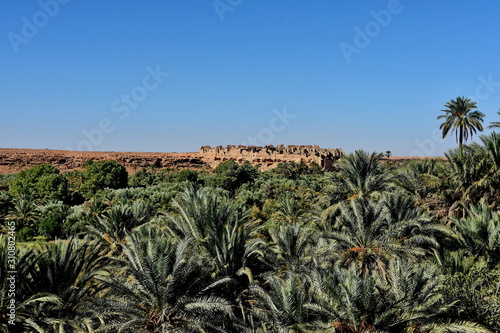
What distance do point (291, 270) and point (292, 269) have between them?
203 mm

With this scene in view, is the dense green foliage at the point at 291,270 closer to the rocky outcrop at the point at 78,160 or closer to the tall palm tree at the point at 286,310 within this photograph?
the tall palm tree at the point at 286,310

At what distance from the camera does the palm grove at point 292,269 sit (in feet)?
28.4

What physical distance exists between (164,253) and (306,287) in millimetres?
4270

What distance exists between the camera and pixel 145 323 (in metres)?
9.12

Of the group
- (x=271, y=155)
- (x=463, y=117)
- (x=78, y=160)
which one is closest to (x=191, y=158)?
(x=271, y=155)

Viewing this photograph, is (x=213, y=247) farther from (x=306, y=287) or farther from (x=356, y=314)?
(x=356, y=314)

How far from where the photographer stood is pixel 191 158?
8775 cm

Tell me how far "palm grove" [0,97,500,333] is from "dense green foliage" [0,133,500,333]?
0.04 m

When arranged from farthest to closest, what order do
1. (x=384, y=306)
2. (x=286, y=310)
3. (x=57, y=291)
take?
(x=57, y=291)
(x=286, y=310)
(x=384, y=306)

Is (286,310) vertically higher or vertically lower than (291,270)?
lower

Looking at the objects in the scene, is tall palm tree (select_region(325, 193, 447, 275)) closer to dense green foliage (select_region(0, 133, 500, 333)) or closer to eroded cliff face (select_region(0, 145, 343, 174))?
dense green foliage (select_region(0, 133, 500, 333))

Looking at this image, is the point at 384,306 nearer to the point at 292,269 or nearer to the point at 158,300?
the point at 292,269

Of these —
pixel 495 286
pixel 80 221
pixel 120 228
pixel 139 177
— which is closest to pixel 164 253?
pixel 120 228

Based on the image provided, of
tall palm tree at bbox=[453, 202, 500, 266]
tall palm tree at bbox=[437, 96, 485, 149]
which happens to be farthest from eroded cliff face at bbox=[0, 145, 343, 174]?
tall palm tree at bbox=[453, 202, 500, 266]
